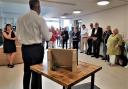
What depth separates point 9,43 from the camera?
490 cm

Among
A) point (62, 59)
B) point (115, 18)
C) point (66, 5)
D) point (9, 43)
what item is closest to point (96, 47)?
point (115, 18)

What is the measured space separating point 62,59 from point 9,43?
144 inches

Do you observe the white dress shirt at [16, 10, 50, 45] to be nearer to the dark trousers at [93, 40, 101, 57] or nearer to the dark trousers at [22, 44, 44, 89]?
the dark trousers at [22, 44, 44, 89]

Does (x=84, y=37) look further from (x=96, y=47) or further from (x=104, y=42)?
(x=104, y=42)

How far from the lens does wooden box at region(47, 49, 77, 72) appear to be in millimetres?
1610

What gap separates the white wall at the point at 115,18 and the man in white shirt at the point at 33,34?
515 cm

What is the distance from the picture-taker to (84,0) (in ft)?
17.3

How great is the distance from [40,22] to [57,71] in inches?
30.1

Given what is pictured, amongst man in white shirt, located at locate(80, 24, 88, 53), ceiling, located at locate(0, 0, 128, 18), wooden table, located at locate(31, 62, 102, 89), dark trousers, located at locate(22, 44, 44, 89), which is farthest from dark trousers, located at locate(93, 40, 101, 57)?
wooden table, located at locate(31, 62, 102, 89)

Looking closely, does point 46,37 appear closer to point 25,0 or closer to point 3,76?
point 3,76

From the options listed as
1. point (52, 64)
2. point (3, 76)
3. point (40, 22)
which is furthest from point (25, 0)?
point (52, 64)

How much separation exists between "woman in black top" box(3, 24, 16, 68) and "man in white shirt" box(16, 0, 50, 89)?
280 cm

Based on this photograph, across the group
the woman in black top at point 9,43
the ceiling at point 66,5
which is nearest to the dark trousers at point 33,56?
the woman in black top at point 9,43

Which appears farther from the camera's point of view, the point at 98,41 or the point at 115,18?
the point at 115,18
